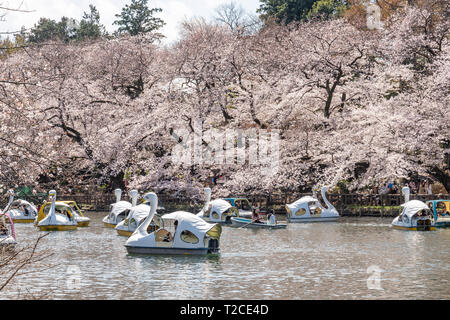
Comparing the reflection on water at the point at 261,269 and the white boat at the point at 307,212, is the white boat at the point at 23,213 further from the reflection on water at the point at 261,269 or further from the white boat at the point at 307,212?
the white boat at the point at 307,212

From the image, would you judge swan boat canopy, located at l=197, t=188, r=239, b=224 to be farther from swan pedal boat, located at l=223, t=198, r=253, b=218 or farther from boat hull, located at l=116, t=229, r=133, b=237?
boat hull, located at l=116, t=229, r=133, b=237

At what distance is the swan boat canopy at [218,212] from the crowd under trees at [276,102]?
6.16 m

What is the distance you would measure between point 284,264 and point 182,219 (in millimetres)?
4350

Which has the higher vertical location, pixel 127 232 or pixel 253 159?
pixel 253 159

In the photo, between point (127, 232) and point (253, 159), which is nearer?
point (127, 232)

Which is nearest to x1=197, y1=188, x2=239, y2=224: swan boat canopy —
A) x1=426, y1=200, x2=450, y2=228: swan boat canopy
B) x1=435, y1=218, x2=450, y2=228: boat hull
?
x1=426, y1=200, x2=450, y2=228: swan boat canopy

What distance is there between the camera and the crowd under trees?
42.7m

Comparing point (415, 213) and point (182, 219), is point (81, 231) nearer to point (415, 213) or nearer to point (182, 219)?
point (182, 219)

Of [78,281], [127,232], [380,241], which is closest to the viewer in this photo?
[78,281]

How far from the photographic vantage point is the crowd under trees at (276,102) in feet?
140

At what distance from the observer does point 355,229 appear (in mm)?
35031

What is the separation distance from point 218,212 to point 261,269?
18.5 meters
